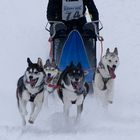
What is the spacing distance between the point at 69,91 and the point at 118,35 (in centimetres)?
456

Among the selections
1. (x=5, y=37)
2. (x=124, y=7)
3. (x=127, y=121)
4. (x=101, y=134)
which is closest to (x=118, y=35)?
(x=124, y=7)

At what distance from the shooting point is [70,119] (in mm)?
6078

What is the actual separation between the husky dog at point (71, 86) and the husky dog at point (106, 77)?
2.04 feet

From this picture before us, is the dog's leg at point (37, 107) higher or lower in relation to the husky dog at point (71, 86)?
lower

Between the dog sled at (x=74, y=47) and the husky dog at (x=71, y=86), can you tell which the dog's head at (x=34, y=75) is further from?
the dog sled at (x=74, y=47)

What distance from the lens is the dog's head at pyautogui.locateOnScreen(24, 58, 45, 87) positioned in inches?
219

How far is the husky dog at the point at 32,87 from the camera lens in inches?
220

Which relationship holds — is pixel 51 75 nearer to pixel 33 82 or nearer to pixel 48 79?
pixel 48 79

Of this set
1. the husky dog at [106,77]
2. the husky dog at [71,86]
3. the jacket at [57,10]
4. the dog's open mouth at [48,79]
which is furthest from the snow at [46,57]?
the jacket at [57,10]

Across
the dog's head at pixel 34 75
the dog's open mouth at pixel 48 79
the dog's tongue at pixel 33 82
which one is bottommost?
the dog's open mouth at pixel 48 79

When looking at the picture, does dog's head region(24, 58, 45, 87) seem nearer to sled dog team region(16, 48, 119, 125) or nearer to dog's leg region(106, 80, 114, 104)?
sled dog team region(16, 48, 119, 125)

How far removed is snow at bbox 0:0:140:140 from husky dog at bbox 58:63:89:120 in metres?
0.33

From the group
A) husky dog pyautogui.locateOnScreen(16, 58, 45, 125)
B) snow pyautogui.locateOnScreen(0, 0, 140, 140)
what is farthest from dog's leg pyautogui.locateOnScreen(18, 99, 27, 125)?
snow pyautogui.locateOnScreen(0, 0, 140, 140)

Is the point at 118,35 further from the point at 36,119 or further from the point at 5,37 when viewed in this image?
the point at 36,119
